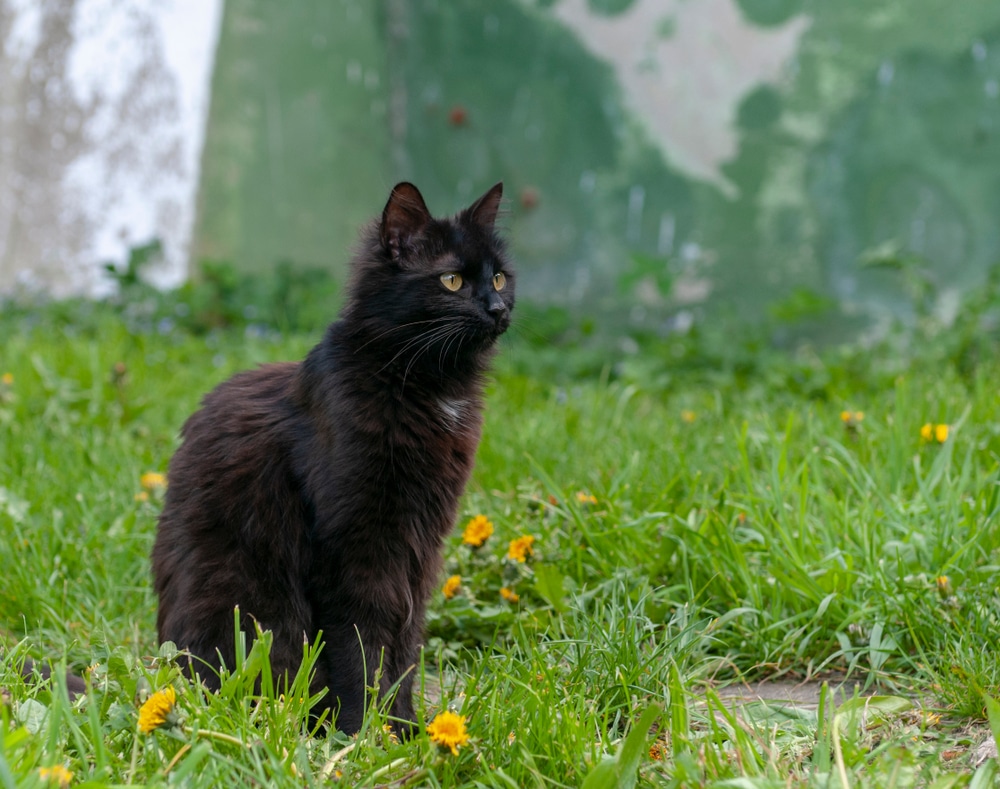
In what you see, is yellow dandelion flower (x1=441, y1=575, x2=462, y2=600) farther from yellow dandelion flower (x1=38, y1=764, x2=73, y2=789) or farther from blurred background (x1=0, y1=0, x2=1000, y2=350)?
blurred background (x1=0, y1=0, x2=1000, y2=350)

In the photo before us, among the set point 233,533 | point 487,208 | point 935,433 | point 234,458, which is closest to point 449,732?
point 233,533

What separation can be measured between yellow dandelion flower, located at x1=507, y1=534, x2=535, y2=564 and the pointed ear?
2.53 ft

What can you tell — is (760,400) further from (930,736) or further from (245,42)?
(245,42)

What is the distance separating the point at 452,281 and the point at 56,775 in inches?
50.3

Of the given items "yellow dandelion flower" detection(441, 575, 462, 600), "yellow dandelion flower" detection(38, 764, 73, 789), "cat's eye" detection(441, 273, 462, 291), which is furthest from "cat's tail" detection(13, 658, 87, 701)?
"cat's eye" detection(441, 273, 462, 291)

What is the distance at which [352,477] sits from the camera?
201 centimetres

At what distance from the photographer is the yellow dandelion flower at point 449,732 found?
157 centimetres

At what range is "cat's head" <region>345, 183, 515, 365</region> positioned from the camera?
2164 millimetres

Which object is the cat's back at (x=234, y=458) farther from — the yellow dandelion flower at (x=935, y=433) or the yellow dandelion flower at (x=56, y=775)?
the yellow dandelion flower at (x=935, y=433)

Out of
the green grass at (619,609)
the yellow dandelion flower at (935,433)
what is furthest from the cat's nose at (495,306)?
the yellow dandelion flower at (935,433)

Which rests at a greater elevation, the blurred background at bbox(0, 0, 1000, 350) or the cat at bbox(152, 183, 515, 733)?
the blurred background at bbox(0, 0, 1000, 350)

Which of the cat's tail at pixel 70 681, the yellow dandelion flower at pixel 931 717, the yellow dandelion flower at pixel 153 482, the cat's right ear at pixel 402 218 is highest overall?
the cat's right ear at pixel 402 218

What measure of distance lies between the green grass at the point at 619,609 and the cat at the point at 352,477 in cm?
18

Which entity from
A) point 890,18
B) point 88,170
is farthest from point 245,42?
point 890,18
